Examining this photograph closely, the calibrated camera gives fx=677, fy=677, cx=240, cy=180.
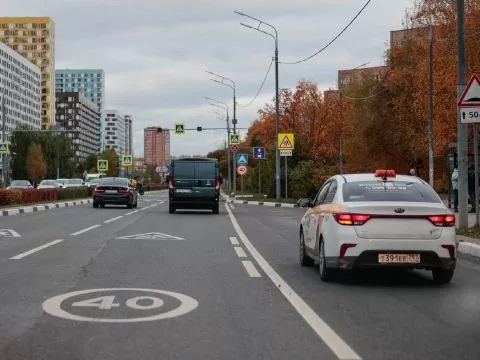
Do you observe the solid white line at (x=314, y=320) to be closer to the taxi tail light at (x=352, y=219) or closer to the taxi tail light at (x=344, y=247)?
the taxi tail light at (x=344, y=247)

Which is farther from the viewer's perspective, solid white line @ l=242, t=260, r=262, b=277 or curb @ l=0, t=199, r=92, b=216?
curb @ l=0, t=199, r=92, b=216

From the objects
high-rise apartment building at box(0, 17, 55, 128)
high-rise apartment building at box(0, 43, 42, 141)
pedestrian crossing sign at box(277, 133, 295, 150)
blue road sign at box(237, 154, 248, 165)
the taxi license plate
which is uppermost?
high-rise apartment building at box(0, 17, 55, 128)

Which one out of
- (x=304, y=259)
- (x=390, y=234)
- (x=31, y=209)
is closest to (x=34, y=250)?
(x=304, y=259)

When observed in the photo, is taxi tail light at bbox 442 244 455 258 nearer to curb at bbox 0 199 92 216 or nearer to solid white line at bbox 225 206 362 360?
solid white line at bbox 225 206 362 360

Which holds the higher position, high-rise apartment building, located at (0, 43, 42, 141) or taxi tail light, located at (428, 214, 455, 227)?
high-rise apartment building, located at (0, 43, 42, 141)

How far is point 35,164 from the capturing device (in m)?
109

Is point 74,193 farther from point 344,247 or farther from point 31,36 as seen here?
point 31,36

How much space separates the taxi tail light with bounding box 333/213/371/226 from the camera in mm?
8320

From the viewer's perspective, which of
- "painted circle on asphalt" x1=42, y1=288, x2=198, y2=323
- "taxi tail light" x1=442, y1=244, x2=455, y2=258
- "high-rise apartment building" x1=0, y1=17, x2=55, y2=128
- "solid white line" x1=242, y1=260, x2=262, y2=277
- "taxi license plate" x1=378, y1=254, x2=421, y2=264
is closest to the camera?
"painted circle on asphalt" x1=42, y1=288, x2=198, y2=323

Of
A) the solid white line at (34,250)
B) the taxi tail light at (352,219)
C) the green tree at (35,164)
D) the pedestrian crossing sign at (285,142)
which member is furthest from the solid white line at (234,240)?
the green tree at (35,164)

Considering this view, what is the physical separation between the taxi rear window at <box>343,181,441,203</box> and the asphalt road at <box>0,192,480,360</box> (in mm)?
1116

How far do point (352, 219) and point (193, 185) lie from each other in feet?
61.5

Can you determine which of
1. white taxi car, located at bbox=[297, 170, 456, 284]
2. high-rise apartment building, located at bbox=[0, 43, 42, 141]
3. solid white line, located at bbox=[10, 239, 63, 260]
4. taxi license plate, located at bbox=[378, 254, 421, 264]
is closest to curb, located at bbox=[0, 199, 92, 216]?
solid white line, located at bbox=[10, 239, 63, 260]

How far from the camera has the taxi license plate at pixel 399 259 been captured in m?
8.25
